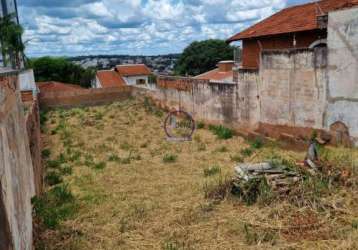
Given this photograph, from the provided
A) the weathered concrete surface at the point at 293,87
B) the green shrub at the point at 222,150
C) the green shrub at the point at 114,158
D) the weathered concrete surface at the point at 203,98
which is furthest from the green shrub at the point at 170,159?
the weathered concrete surface at the point at 203,98

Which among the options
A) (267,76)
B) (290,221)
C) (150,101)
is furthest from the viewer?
(150,101)

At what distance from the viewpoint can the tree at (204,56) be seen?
158 feet

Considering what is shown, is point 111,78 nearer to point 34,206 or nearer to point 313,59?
point 313,59

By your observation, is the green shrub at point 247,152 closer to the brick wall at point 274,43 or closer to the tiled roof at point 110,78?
the brick wall at point 274,43

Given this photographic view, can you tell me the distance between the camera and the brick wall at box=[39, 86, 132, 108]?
21094mm

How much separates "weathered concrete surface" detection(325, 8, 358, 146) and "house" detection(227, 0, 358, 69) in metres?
1.77

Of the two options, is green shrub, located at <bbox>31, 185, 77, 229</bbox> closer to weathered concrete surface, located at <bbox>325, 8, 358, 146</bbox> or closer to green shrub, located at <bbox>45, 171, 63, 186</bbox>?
green shrub, located at <bbox>45, 171, 63, 186</bbox>

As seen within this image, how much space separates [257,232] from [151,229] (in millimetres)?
1454

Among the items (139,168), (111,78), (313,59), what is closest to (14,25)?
(139,168)

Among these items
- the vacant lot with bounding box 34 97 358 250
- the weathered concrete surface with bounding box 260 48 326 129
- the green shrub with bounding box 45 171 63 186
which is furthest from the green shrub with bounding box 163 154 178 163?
the weathered concrete surface with bounding box 260 48 326 129

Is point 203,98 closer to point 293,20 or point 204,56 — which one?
point 293,20

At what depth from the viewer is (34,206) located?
5113mm

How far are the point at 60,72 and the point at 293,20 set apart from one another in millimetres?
34649

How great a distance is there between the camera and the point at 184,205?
19.5 feet
